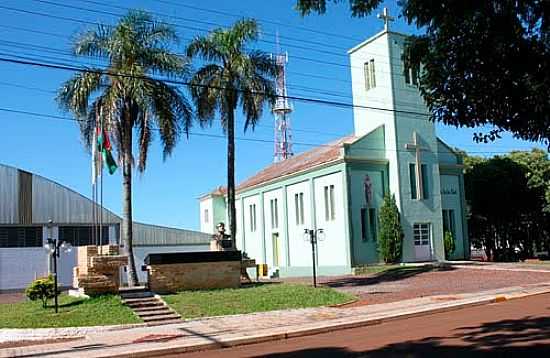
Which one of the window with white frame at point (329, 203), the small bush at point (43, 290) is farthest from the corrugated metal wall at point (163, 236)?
the small bush at point (43, 290)

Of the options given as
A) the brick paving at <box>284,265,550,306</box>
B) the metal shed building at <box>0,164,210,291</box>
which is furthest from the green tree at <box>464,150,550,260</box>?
the metal shed building at <box>0,164,210,291</box>

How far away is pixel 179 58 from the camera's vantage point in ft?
81.0

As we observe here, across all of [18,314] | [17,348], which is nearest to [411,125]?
[18,314]

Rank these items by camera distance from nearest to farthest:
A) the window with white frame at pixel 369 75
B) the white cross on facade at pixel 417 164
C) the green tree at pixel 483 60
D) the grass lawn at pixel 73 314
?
the green tree at pixel 483 60, the grass lawn at pixel 73 314, the white cross on facade at pixel 417 164, the window with white frame at pixel 369 75

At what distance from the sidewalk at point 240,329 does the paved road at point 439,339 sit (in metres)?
0.53

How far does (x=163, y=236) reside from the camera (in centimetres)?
4541

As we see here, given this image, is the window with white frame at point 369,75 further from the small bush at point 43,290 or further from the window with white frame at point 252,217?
the small bush at point 43,290

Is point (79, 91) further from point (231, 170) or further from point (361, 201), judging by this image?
point (361, 201)

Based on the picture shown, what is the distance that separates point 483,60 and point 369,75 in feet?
96.3

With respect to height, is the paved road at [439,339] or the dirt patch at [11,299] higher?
the dirt patch at [11,299]

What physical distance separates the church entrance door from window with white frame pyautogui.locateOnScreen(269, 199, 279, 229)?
1032cm

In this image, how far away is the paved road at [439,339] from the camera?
11.0 metres

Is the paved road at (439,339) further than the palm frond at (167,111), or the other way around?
the palm frond at (167,111)

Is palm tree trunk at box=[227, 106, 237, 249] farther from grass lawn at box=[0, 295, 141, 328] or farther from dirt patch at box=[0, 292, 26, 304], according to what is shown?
dirt patch at box=[0, 292, 26, 304]
